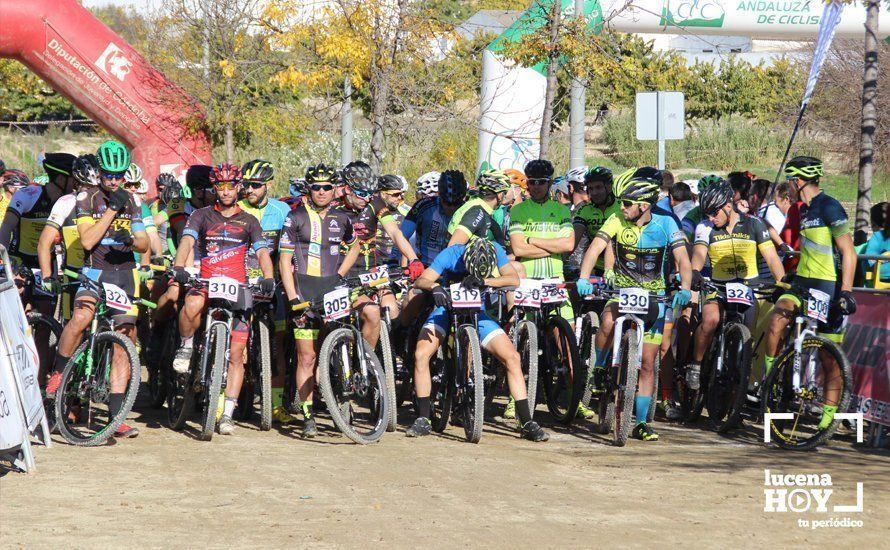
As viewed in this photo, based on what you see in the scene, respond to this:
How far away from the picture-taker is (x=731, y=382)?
11.0 meters

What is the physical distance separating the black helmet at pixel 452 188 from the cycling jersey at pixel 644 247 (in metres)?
1.35

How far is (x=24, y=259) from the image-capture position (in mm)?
11508

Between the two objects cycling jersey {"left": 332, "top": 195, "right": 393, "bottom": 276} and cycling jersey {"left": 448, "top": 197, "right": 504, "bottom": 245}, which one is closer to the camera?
cycling jersey {"left": 448, "top": 197, "right": 504, "bottom": 245}

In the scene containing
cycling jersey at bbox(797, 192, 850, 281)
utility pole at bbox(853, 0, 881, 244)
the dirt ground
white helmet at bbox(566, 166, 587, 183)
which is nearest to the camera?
the dirt ground

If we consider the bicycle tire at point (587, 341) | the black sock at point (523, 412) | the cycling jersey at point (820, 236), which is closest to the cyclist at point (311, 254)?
the black sock at point (523, 412)

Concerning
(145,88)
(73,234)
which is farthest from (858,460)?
(145,88)

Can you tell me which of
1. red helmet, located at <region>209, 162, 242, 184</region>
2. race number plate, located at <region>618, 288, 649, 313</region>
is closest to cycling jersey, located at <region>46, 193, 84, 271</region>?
red helmet, located at <region>209, 162, 242, 184</region>

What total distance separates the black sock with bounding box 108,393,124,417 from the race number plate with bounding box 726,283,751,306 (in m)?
5.04

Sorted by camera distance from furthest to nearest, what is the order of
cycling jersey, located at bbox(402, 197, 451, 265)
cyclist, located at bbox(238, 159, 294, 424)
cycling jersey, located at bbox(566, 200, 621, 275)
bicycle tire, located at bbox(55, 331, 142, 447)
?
1. cycling jersey, located at bbox(566, 200, 621, 275)
2. cycling jersey, located at bbox(402, 197, 451, 265)
3. cyclist, located at bbox(238, 159, 294, 424)
4. bicycle tire, located at bbox(55, 331, 142, 447)

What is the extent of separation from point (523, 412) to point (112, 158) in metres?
3.77

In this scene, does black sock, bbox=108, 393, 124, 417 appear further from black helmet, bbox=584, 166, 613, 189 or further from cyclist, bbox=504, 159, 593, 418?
black helmet, bbox=584, 166, 613, 189

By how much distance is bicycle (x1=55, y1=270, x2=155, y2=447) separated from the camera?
31.4ft

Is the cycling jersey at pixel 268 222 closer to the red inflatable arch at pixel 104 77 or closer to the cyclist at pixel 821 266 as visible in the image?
the cyclist at pixel 821 266

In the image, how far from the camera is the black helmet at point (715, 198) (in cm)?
1101
